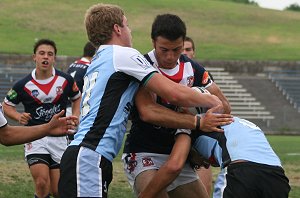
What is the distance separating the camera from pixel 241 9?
69.0 meters

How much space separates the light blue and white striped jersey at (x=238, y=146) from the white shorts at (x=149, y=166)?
0.71m

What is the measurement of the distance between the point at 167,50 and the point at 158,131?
26.3 inches

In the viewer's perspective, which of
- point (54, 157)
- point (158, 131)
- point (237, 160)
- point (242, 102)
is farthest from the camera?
point (242, 102)

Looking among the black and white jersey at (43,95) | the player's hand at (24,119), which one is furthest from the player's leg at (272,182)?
the black and white jersey at (43,95)

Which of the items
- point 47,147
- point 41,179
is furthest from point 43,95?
point 41,179

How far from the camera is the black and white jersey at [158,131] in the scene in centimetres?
643

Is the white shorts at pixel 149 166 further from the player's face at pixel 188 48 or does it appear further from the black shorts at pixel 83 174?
the player's face at pixel 188 48

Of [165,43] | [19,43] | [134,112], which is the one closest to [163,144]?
[134,112]

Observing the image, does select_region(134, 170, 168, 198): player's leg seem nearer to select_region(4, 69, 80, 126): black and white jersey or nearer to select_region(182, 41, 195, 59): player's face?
select_region(182, 41, 195, 59): player's face

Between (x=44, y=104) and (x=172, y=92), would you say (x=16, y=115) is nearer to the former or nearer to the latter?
(x=44, y=104)

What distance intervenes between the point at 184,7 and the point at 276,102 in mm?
29418

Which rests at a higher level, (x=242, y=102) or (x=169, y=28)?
(x=169, y=28)

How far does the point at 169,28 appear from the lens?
6.19 m

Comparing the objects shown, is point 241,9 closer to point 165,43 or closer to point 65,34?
point 65,34
